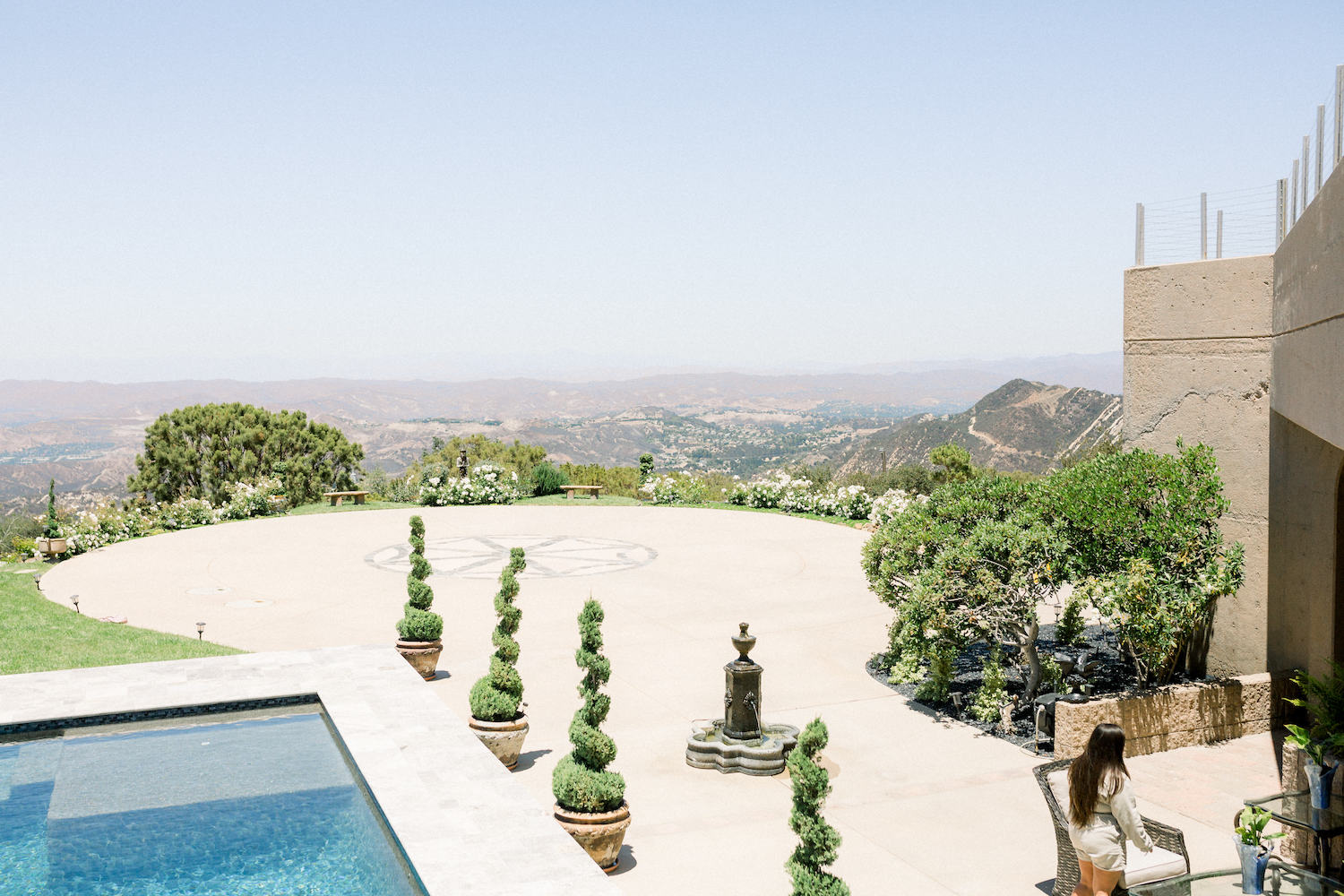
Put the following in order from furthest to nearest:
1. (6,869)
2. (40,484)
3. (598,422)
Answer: (598,422) → (40,484) → (6,869)

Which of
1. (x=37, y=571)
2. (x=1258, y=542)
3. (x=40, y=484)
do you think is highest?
(x=1258, y=542)

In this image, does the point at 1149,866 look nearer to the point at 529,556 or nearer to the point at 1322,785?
the point at 1322,785

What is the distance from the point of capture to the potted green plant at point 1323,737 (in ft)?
20.5

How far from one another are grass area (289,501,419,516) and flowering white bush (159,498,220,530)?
6.88 feet

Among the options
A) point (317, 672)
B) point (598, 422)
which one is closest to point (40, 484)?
point (598, 422)

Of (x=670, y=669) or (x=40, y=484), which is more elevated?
(x=670, y=669)

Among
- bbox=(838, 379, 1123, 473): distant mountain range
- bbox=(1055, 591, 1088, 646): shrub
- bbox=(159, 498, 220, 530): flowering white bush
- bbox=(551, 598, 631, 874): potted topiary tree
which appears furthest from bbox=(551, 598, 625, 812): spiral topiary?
bbox=(838, 379, 1123, 473): distant mountain range

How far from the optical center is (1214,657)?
34.1 feet

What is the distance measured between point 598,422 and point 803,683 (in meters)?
139

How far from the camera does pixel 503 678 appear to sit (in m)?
8.62

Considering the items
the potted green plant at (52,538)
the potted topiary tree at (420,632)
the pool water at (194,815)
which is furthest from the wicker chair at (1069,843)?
the potted green plant at (52,538)

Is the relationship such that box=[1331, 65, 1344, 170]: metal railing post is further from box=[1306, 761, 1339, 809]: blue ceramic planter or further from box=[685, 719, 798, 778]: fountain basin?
box=[685, 719, 798, 778]: fountain basin

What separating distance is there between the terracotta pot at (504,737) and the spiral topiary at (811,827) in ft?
14.0

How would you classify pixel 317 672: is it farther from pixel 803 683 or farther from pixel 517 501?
pixel 517 501
